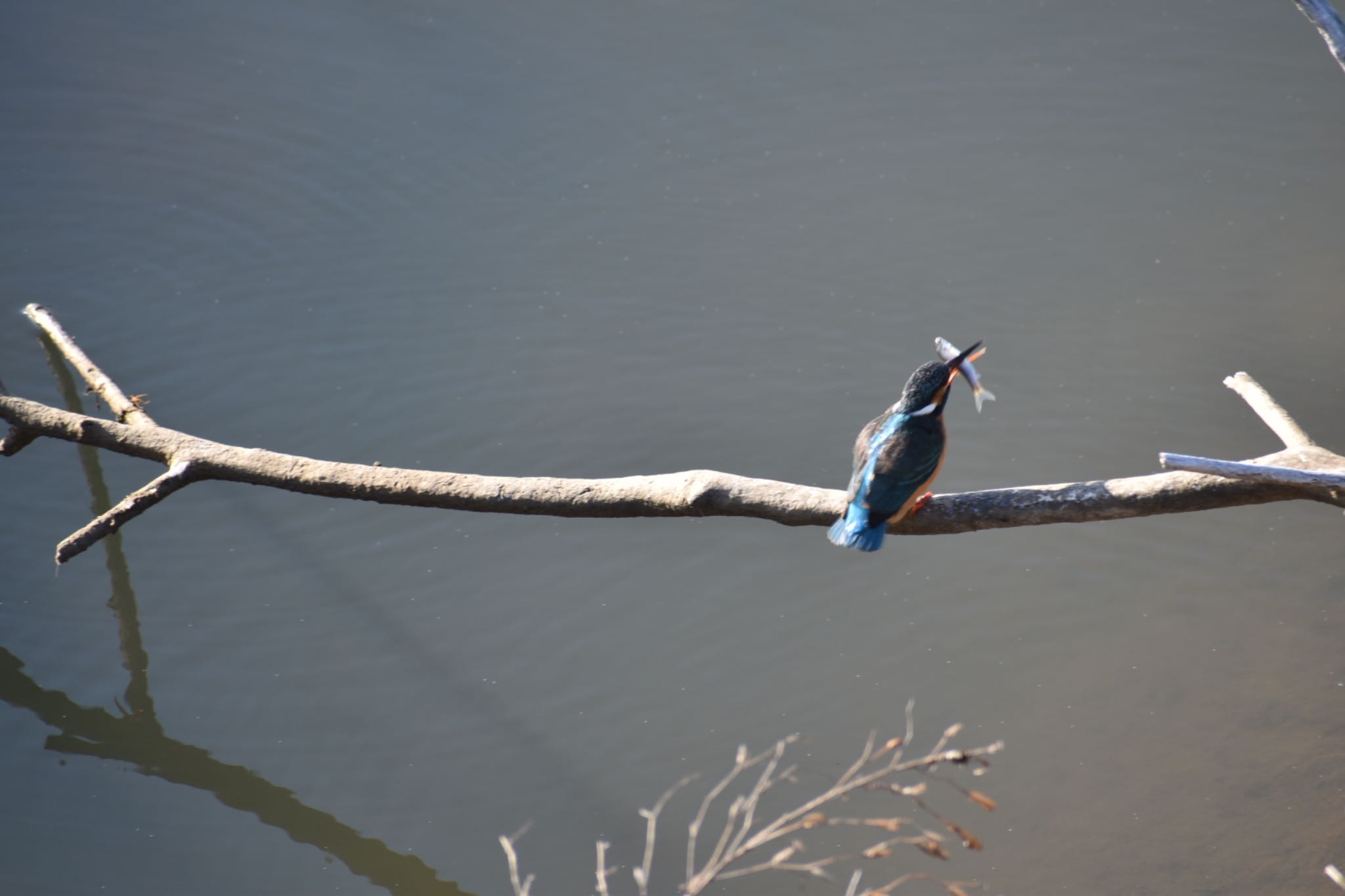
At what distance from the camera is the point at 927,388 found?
2748 mm

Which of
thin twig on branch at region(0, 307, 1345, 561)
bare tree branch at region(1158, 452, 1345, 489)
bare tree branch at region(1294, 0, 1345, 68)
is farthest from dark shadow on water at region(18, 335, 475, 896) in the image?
bare tree branch at region(1294, 0, 1345, 68)

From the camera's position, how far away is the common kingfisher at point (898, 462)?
8.41 ft

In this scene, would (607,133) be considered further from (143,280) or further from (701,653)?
(701,653)

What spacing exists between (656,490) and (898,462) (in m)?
0.60

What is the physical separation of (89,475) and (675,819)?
2525 mm

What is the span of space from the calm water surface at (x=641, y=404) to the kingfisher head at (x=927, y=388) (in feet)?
4.07

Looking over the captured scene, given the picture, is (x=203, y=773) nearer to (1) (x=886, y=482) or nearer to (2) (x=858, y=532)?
(2) (x=858, y=532)

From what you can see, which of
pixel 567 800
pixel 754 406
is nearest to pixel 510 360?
pixel 754 406

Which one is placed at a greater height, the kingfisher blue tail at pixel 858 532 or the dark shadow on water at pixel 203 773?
the kingfisher blue tail at pixel 858 532

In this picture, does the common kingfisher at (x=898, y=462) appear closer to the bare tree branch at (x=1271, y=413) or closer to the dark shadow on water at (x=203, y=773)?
the bare tree branch at (x=1271, y=413)

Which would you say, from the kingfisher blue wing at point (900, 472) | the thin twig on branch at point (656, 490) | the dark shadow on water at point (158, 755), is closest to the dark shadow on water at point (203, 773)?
the dark shadow on water at point (158, 755)

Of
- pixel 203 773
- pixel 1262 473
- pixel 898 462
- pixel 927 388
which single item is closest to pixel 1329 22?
pixel 1262 473

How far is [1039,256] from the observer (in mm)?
5055

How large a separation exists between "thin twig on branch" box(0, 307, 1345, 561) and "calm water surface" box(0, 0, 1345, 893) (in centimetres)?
87
